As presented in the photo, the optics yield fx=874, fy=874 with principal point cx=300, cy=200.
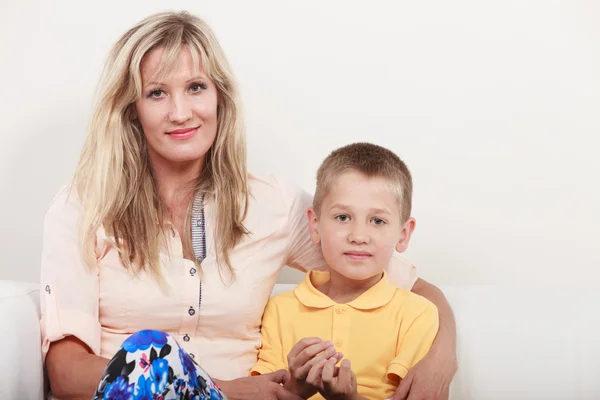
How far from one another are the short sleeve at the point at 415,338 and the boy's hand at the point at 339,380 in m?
0.19

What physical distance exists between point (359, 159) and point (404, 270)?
35cm

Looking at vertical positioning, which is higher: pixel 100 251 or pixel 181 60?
pixel 181 60

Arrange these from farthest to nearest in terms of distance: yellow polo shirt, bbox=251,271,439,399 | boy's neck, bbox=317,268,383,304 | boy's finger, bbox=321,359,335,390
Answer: boy's neck, bbox=317,268,383,304 < yellow polo shirt, bbox=251,271,439,399 < boy's finger, bbox=321,359,335,390

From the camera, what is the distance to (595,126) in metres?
2.74

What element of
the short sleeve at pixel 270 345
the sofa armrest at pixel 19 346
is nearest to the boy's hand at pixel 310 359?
the short sleeve at pixel 270 345

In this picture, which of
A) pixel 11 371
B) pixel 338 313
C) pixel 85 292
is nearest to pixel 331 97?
pixel 338 313

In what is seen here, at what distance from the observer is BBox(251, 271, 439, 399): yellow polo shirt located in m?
2.00

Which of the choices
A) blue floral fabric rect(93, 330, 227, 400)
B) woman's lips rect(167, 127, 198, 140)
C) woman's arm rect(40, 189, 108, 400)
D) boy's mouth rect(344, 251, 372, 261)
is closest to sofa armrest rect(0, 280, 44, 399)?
woman's arm rect(40, 189, 108, 400)

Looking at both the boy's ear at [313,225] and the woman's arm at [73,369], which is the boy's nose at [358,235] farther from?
the woman's arm at [73,369]

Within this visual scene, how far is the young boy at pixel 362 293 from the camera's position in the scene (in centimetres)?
202

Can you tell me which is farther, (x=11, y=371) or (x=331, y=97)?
(x=331, y=97)

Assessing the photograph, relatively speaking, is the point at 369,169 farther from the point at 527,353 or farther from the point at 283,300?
the point at 527,353

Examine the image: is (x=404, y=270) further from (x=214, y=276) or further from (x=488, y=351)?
(x=214, y=276)

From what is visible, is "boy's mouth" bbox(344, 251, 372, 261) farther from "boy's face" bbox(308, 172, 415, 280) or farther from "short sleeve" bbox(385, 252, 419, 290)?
"short sleeve" bbox(385, 252, 419, 290)
